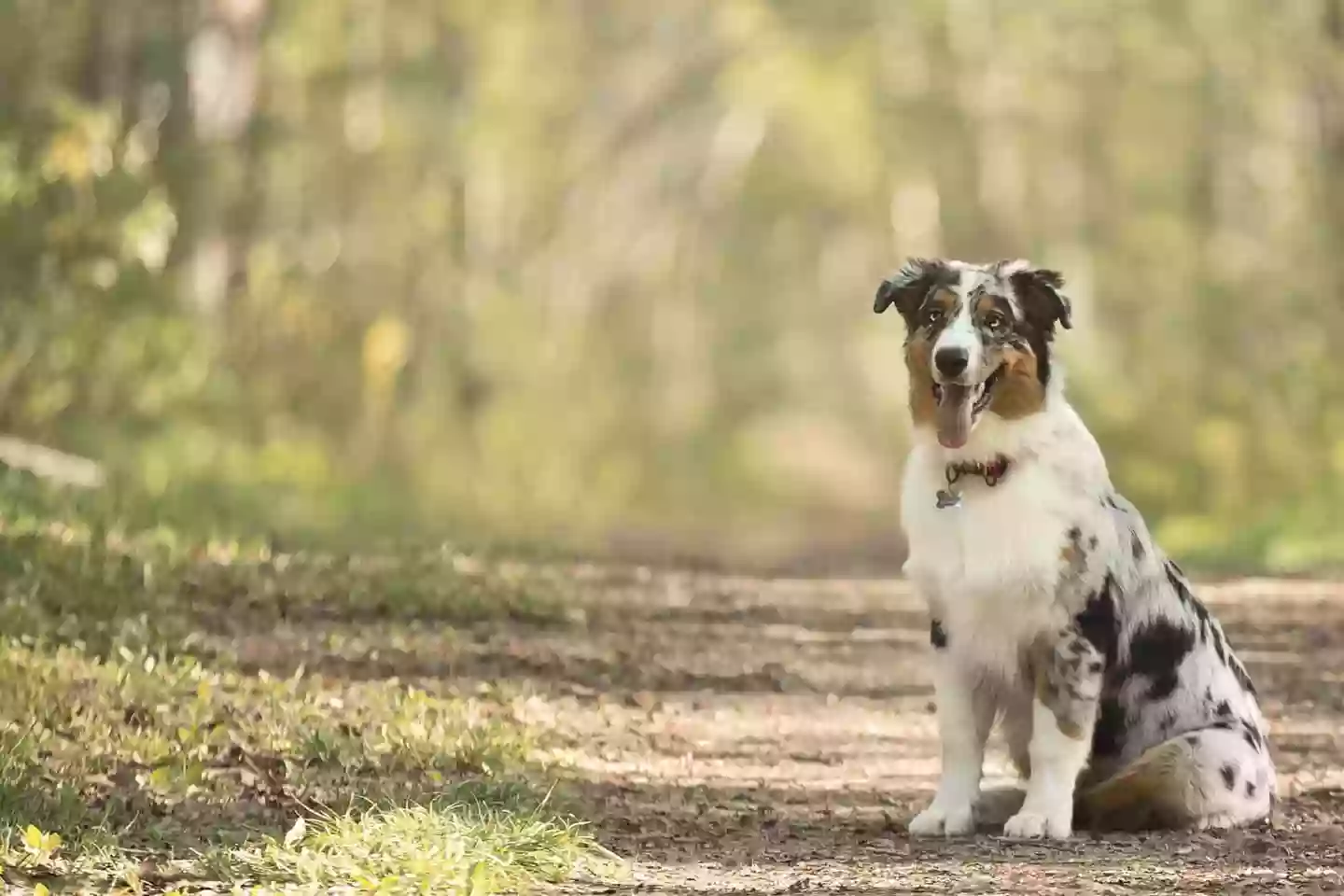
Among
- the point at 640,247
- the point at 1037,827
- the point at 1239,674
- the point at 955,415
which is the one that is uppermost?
the point at 640,247

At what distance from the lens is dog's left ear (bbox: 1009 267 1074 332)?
6.18m

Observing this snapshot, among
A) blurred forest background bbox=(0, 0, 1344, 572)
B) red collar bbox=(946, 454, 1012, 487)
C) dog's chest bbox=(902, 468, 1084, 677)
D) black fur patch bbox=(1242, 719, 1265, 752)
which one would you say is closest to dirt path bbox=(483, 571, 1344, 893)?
black fur patch bbox=(1242, 719, 1265, 752)

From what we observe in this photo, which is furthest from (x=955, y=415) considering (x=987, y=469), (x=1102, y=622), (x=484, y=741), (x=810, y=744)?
(x=810, y=744)

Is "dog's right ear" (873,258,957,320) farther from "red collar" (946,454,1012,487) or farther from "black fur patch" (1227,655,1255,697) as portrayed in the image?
"black fur patch" (1227,655,1255,697)

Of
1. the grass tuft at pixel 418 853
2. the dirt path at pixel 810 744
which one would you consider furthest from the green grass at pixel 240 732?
the dirt path at pixel 810 744

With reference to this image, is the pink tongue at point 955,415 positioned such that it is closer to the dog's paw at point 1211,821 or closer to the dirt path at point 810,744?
the dirt path at point 810,744

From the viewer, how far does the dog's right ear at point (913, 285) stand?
6242mm

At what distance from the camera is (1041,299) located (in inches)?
244

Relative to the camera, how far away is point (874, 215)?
3825cm

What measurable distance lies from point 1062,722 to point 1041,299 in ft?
4.79

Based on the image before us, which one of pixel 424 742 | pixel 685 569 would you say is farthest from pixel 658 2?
pixel 424 742

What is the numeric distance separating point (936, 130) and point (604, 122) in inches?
273

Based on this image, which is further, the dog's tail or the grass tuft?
the dog's tail

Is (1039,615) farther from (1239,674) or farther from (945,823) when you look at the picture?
(1239,674)
